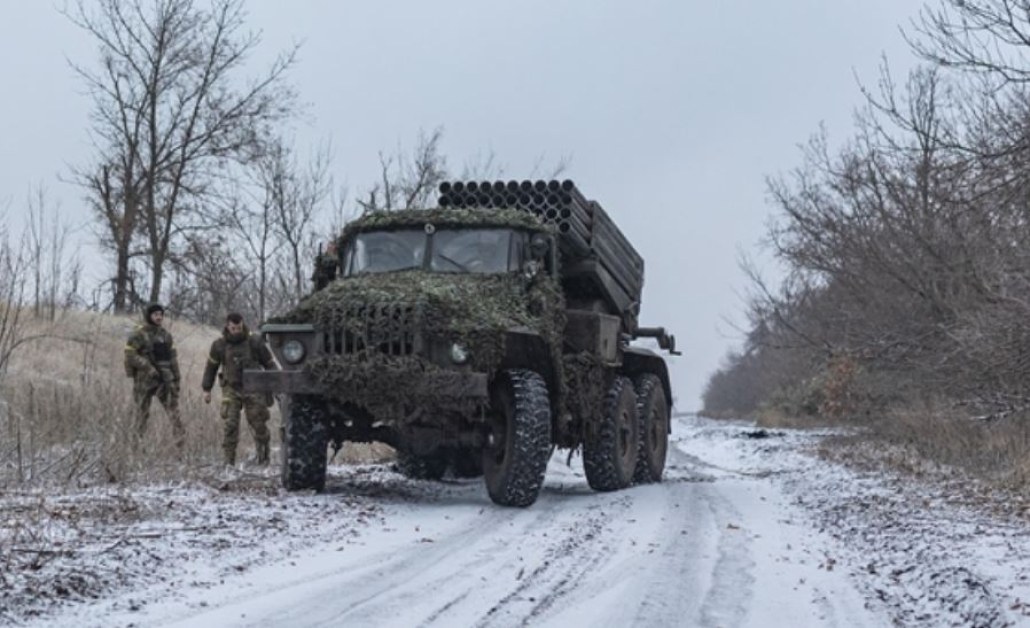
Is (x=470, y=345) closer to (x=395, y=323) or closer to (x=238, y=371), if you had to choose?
(x=395, y=323)

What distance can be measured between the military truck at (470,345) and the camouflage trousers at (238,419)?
65.8 inches

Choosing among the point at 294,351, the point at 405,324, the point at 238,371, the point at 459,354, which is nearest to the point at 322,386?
the point at 294,351

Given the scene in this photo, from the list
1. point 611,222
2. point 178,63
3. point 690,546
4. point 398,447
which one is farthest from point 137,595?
point 178,63

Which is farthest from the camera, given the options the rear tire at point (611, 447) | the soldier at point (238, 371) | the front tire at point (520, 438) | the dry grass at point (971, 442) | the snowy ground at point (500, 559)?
the soldier at point (238, 371)

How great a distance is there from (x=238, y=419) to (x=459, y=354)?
15.2ft

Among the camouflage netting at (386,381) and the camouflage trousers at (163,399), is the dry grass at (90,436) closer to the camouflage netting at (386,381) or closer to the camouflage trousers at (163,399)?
the camouflage trousers at (163,399)

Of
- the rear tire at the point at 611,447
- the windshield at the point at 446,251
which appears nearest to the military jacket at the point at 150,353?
the windshield at the point at 446,251

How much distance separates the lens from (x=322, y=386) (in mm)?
10422

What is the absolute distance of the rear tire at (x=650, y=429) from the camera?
14.3 meters

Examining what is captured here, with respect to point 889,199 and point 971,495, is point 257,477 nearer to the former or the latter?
point 971,495

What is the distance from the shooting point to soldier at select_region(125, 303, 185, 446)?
1430cm

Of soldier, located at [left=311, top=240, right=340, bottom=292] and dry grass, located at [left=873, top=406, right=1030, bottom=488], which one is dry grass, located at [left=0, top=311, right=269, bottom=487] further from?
dry grass, located at [left=873, top=406, right=1030, bottom=488]

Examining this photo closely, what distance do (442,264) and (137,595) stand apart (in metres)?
6.09

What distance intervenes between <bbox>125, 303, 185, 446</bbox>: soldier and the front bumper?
11.8ft
